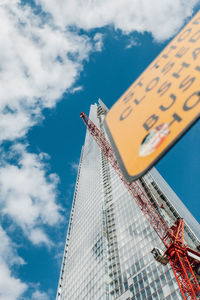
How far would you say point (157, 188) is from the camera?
228 feet

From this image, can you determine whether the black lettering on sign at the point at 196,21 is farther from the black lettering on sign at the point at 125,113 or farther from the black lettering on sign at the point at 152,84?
the black lettering on sign at the point at 125,113

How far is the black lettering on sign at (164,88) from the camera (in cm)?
590

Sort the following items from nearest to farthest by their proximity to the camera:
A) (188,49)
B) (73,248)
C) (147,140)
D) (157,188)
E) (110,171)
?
(147,140) → (188,49) → (157,188) → (73,248) → (110,171)

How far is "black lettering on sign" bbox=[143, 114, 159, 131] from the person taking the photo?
5.44 m

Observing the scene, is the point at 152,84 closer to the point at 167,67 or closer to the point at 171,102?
the point at 167,67

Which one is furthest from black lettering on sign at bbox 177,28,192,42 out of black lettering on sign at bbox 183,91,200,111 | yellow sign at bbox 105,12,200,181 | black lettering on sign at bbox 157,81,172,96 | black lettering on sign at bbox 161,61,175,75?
black lettering on sign at bbox 183,91,200,111

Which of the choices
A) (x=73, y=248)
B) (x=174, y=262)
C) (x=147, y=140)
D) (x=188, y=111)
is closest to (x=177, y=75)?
(x=188, y=111)

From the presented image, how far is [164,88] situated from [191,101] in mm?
1196

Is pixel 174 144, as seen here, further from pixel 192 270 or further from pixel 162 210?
pixel 162 210

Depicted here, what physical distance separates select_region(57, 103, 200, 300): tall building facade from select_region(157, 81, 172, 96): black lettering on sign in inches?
1531

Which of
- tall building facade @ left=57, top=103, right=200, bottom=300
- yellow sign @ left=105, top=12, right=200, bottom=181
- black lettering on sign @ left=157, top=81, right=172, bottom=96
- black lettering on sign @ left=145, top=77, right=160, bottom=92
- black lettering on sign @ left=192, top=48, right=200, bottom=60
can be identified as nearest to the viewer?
yellow sign @ left=105, top=12, right=200, bottom=181

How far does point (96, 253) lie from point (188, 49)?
6325 centimetres

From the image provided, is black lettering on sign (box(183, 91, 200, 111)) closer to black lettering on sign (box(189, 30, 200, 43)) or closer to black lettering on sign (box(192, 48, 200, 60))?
black lettering on sign (box(192, 48, 200, 60))

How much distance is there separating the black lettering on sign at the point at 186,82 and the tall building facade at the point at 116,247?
39169mm
